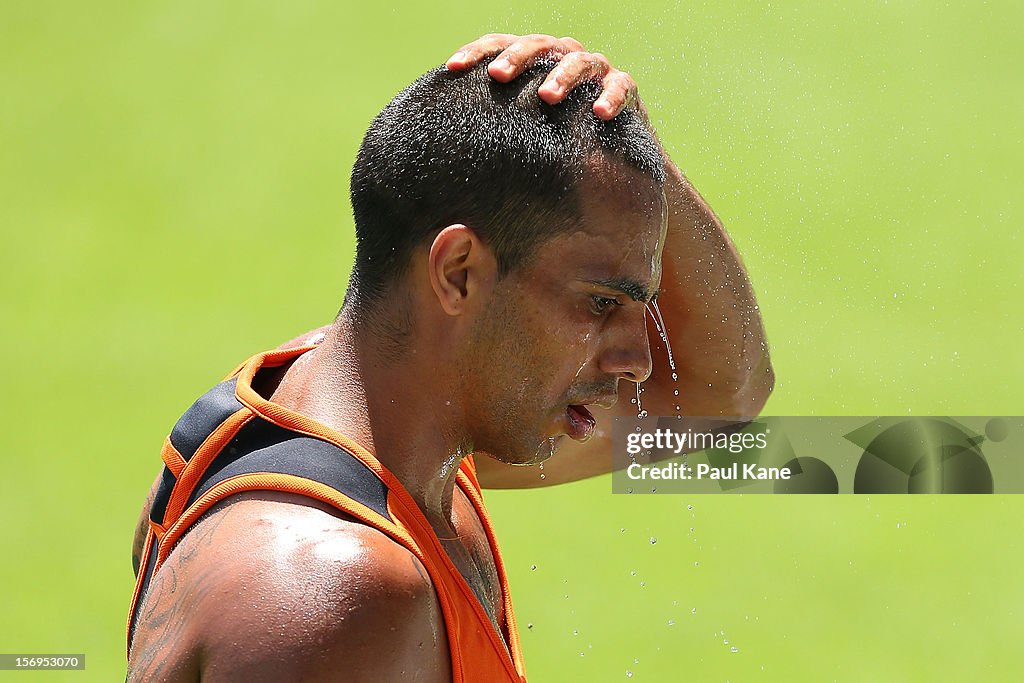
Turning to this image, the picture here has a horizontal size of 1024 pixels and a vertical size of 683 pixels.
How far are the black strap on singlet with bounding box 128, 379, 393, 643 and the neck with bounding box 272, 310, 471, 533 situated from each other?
6 cm

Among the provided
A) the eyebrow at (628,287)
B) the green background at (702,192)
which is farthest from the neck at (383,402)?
→ the green background at (702,192)

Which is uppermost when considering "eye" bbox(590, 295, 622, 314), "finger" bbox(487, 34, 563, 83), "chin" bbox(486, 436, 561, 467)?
"finger" bbox(487, 34, 563, 83)

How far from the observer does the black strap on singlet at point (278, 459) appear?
1579mm

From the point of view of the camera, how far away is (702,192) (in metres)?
5.58

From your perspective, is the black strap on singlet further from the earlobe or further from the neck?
the earlobe

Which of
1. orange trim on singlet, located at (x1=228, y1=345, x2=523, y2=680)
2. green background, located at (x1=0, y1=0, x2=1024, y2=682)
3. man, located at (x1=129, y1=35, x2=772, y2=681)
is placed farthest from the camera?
green background, located at (x1=0, y1=0, x2=1024, y2=682)

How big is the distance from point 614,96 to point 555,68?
0.09 m

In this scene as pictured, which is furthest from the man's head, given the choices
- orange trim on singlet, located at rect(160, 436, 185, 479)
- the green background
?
the green background

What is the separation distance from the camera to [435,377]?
176 centimetres

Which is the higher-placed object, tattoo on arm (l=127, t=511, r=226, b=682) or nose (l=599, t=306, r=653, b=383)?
Answer: nose (l=599, t=306, r=653, b=383)

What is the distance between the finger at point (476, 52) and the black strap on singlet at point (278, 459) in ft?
1.84

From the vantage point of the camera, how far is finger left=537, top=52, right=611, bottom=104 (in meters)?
1.77

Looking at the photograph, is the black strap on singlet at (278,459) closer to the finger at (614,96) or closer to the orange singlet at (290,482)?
the orange singlet at (290,482)

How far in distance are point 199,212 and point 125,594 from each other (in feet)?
7.05
